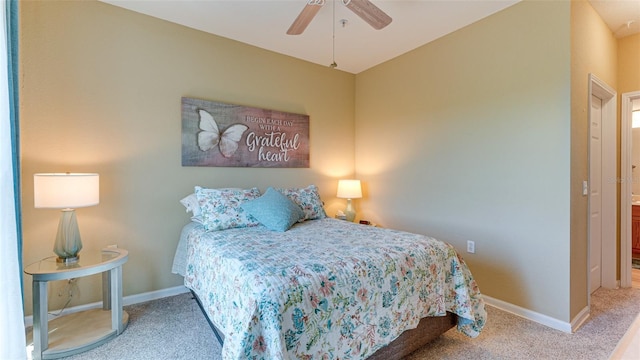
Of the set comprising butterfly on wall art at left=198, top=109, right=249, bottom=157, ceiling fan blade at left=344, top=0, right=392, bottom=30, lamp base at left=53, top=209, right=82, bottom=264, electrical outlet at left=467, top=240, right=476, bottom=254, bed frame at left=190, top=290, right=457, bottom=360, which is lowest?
bed frame at left=190, top=290, right=457, bottom=360

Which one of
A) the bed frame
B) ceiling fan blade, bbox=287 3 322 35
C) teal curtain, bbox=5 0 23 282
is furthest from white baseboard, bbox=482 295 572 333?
teal curtain, bbox=5 0 23 282

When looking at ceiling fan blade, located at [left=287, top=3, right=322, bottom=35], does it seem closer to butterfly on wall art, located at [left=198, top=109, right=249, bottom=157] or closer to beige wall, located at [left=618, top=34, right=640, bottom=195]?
butterfly on wall art, located at [left=198, top=109, right=249, bottom=157]

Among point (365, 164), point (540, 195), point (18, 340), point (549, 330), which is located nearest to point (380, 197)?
point (365, 164)

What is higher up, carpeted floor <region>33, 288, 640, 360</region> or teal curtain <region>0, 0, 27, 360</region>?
teal curtain <region>0, 0, 27, 360</region>

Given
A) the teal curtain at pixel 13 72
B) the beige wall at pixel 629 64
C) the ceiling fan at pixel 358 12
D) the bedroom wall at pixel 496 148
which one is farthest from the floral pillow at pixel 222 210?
the beige wall at pixel 629 64

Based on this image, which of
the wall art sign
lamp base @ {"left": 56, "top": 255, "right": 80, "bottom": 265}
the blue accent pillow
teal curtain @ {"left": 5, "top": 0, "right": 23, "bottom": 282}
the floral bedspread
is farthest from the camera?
the wall art sign

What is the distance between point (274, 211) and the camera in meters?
2.58

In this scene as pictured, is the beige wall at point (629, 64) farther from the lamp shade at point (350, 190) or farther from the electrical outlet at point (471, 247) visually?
the lamp shade at point (350, 190)

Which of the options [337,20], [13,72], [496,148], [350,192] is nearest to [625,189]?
[496,148]

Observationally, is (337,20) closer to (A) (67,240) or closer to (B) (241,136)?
(B) (241,136)

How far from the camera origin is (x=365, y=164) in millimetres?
4121

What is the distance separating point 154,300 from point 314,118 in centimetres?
275

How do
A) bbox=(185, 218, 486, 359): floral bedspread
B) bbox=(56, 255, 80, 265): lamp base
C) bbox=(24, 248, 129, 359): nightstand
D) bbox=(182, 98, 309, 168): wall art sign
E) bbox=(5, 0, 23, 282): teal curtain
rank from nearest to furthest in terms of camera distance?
bbox=(185, 218, 486, 359): floral bedspread → bbox=(5, 0, 23, 282): teal curtain → bbox=(24, 248, 129, 359): nightstand → bbox=(56, 255, 80, 265): lamp base → bbox=(182, 98, 309, 168): wall art sign

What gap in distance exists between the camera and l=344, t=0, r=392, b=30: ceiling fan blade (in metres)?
1.90
